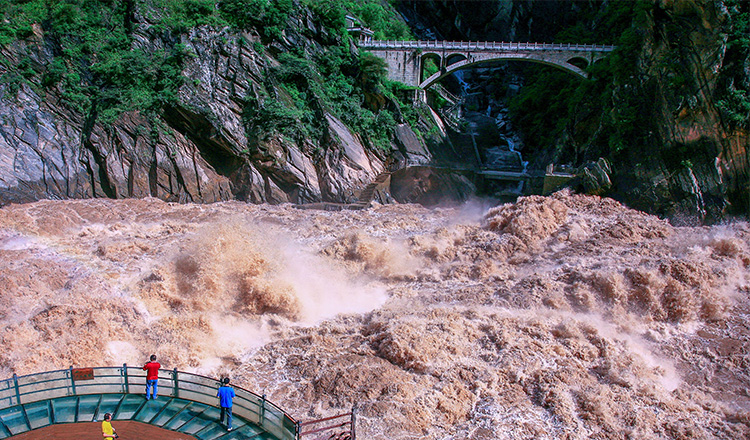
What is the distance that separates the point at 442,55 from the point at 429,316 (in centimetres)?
2562

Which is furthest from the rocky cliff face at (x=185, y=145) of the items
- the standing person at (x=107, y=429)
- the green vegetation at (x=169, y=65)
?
the standing person at (x=107, y=429)

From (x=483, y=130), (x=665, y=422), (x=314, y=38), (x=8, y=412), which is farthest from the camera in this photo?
(x=483, y=130)

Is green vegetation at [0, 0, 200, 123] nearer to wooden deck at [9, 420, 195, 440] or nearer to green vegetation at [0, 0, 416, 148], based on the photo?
green vegetation at [0, 0, 416, 148]

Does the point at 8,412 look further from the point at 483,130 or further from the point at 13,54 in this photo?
the point at 483,130

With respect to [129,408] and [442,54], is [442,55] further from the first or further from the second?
[129,408]

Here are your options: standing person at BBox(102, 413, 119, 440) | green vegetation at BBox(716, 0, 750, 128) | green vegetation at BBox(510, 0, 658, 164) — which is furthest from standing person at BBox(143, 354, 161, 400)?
green vegetation at BBox(716, 0, 750, 128)

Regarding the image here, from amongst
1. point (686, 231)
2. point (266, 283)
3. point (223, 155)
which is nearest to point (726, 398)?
point (686, 231)

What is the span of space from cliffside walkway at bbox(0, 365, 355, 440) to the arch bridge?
1184 inches

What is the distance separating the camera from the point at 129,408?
9.53m

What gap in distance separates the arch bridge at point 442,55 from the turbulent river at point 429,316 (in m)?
15.4

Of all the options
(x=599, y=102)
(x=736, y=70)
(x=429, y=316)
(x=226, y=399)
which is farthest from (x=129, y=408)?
(x=599, y=102)

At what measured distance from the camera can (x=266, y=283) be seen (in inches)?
642

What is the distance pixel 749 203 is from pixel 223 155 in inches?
1053

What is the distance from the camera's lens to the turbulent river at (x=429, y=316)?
A: 11797mm
